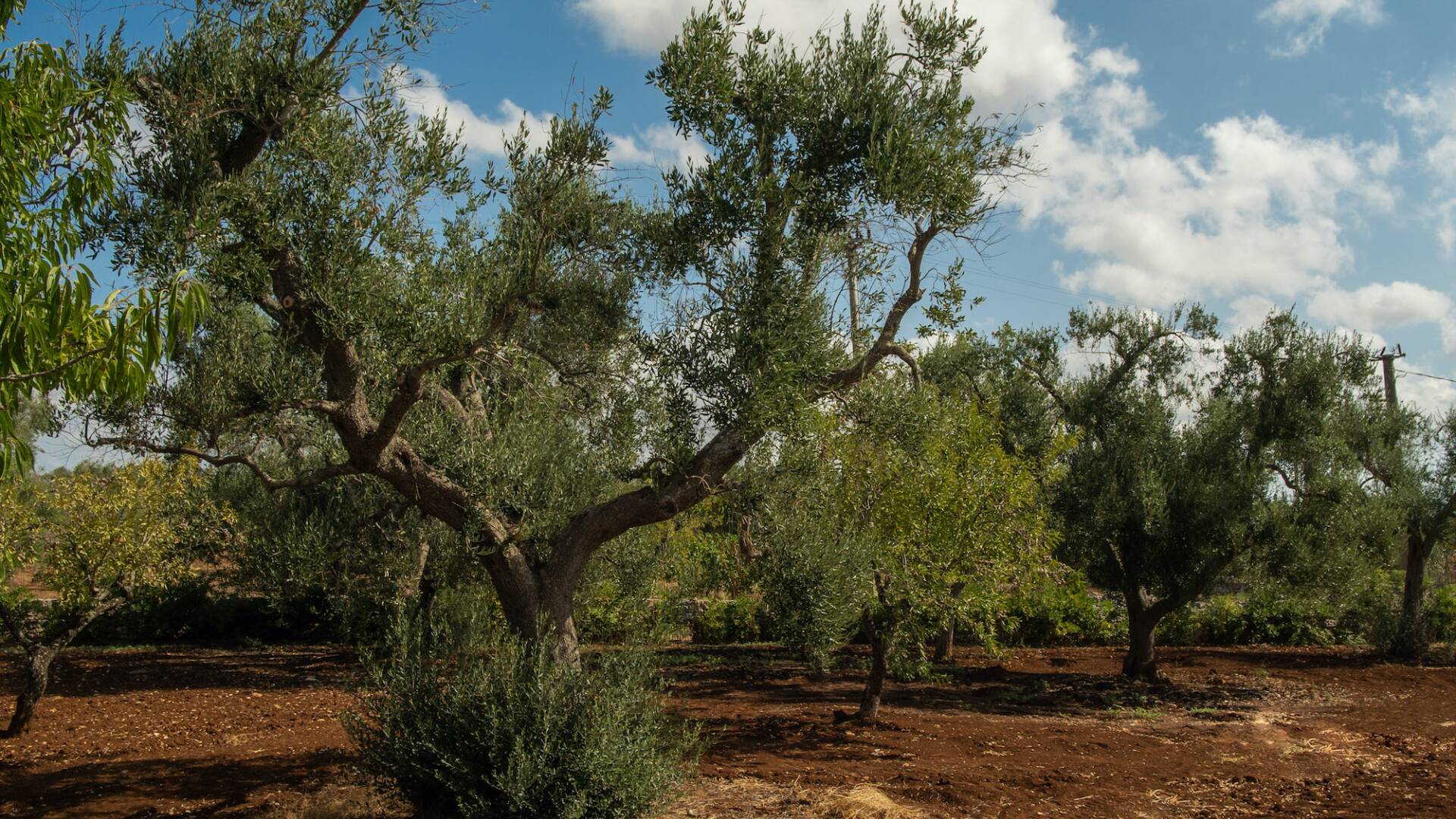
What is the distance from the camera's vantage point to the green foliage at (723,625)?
21203 mm

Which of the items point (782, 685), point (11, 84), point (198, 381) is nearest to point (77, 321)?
point (11, 84)

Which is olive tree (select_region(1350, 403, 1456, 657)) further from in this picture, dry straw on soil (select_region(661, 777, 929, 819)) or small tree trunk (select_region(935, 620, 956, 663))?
dry straw on soil (select_region(661, 777, 929, 819))

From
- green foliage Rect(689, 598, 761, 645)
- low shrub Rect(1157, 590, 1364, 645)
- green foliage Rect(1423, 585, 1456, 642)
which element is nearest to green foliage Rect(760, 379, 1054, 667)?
green foliage Rect(689, 598, 761, 645)

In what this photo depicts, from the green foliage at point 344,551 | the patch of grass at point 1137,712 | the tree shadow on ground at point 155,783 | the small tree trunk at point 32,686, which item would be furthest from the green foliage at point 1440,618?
the small tree trunk at point 32,686

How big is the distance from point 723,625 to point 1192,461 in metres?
10.8

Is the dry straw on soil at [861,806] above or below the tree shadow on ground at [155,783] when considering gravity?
above

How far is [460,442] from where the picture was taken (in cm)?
769

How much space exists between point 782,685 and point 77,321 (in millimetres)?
12522

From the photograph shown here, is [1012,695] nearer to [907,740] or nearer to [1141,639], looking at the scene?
[1141,639]

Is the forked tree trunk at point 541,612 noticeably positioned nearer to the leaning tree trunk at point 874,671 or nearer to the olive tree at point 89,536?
the leaning tree trunk at point 874,671

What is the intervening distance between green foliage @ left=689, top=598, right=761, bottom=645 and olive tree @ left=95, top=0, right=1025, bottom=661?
13472 millimetres

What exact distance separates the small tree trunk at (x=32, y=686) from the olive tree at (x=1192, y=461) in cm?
1363

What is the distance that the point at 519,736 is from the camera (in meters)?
6.05

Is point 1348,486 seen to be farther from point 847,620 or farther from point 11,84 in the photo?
point 11,84
